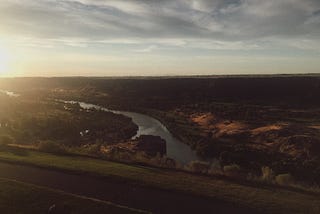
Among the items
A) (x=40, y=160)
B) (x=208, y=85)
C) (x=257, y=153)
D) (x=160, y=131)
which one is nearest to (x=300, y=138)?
(x=257, y=153)

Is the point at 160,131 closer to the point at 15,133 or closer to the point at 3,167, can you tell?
the point at 15,133

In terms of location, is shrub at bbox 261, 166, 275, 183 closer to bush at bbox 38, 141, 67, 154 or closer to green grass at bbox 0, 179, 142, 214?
green grass at bbox 0, 179, 142, 214

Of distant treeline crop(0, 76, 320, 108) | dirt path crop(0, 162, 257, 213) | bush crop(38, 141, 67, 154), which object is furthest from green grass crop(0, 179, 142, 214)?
distant treeline crop(0, 76, 320, 108)

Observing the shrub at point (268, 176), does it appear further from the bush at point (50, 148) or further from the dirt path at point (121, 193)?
the bush at point (50, 148)

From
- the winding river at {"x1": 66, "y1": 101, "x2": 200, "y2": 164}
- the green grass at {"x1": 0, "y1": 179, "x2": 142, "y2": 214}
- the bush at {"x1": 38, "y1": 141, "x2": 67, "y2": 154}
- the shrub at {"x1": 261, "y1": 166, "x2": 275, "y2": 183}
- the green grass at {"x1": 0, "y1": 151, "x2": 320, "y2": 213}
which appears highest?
the green grass at {"x1": 0, "y1": 179, "x2": 142, "y2": 214}

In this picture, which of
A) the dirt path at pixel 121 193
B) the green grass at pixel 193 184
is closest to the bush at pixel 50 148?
the green grass at pixel 193 184

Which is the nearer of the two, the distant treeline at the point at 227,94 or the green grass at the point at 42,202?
the green grass at the point at 42,202

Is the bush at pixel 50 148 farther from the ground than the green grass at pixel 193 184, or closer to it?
closer to it
